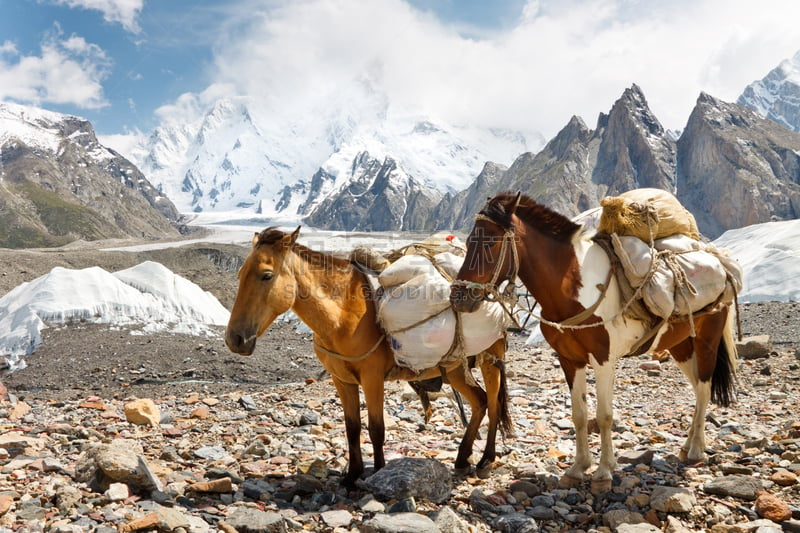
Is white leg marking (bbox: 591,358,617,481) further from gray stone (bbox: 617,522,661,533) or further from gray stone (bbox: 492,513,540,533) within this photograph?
gray stone (bbox: 492,513,540,533)

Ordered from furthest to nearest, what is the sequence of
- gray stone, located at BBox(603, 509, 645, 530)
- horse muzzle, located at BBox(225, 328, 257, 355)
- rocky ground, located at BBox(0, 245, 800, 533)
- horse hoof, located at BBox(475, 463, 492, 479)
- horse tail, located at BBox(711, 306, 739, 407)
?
horse tail, located at BBox(711, 306, 739, 407), horse hoof, located at BBox(475, 463, 492, 479), horse muzzle, located at BBox(225, 328, 257, 355), gray stone, located at BBox(603, 509, 645, 530), rocky ground, located at BBox(0, 245, 800, 533)

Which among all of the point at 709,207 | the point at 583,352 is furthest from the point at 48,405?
the point at 709,207

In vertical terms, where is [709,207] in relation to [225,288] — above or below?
above

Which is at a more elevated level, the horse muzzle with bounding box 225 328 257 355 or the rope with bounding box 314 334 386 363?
the horse muzzle with bounding box 225 328 257 355

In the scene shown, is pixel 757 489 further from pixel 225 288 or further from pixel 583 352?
pixel 225 288

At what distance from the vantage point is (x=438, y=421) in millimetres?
8180

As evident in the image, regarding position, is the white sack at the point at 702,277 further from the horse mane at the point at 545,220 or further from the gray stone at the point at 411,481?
the gray stone at the point at 411,481

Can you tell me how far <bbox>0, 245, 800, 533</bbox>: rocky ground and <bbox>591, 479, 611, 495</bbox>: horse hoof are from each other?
7 centimetres

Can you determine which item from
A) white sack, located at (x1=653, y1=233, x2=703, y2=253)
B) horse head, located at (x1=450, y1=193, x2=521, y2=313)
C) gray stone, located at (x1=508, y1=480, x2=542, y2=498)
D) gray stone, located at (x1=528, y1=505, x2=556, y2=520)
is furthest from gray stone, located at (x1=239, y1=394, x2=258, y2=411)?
white sack, located at (x1=653, y1=233, x2=703, y2=253)

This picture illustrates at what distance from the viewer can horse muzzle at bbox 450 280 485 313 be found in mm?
5062

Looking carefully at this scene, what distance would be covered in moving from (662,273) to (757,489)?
2095 millimetres

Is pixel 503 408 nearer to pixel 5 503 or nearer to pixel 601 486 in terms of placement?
pixel 601 486

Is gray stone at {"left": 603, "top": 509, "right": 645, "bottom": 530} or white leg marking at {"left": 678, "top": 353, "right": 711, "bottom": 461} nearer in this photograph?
gray stone at {"left": 603, "top": 509, "right": 645, "bottom": 530}

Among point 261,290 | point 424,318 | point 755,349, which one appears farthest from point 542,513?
point 755,349
